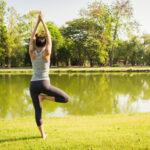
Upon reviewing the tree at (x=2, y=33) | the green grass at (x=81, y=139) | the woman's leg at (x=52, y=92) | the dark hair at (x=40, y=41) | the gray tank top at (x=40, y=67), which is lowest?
the green grass at (x=81, y=139)

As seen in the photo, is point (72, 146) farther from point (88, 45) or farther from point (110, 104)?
point (88, 45)

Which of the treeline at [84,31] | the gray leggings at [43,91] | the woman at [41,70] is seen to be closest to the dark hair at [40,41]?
the woman at [41,70]

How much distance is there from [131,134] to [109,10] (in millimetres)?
46612

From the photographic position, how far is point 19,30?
47.2 metres

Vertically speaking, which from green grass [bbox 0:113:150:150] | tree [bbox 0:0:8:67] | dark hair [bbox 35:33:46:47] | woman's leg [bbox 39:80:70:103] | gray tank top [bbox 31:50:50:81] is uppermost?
tree [bbox 0:0:8:67]

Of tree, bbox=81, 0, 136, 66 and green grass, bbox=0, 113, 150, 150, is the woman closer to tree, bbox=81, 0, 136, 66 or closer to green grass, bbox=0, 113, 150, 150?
green grass, bbox=0, 113, 150, 150

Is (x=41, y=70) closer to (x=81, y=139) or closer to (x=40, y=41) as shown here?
(x=40, y=41)

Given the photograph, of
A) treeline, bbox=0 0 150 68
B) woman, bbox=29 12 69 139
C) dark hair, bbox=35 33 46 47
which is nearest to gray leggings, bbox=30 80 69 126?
woman, bbox=29 12 69 139

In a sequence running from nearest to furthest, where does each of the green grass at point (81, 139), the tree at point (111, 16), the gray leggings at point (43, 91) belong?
the gray leggings at point (43, 91), the green grass at point (81, 139), the tree at point (111, 16)

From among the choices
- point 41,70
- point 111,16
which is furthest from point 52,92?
point 111,16

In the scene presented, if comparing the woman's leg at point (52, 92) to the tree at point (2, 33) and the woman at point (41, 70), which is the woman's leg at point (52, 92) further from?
the tree at point (2, 33)

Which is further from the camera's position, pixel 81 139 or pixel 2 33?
pixel 2 33

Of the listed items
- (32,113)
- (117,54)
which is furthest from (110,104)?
(117,54)

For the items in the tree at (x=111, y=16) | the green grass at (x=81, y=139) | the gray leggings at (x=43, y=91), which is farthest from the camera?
the tree at (x=111, y=16)
